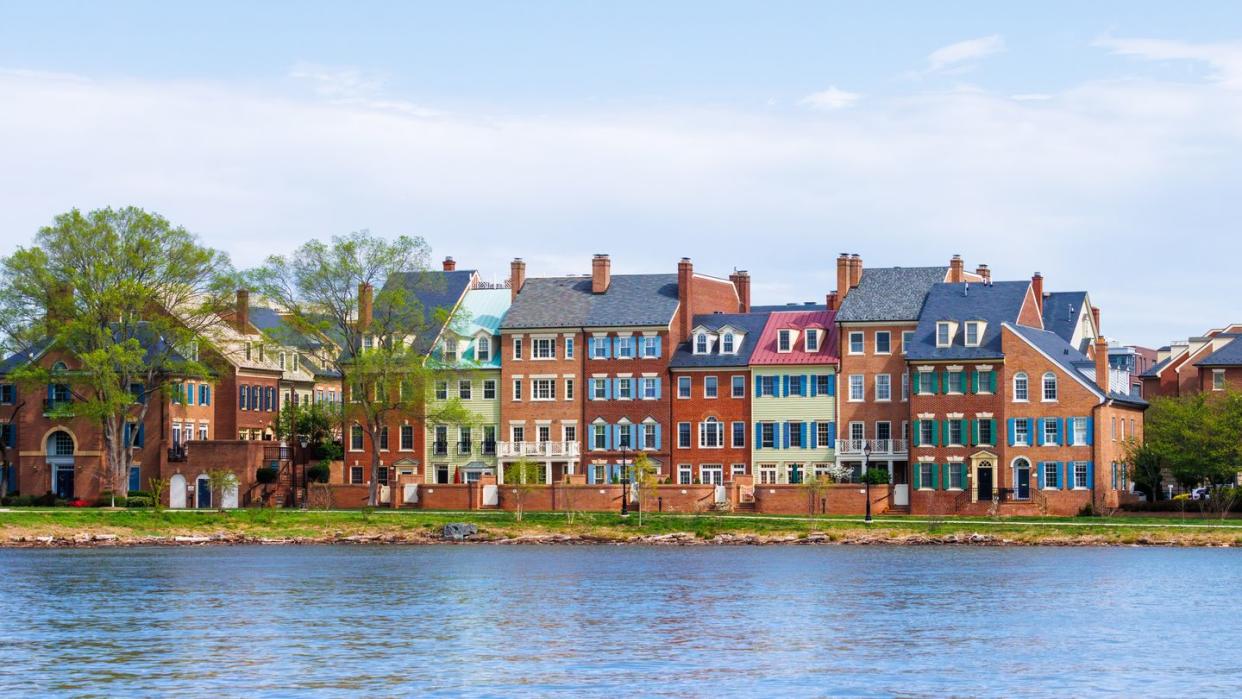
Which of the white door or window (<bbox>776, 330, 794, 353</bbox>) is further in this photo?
the white door

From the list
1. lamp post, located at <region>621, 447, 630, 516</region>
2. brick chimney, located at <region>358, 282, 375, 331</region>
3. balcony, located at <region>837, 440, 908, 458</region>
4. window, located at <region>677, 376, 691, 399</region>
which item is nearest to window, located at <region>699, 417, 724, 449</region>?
window, located at <region>677, 376, 691, 399</region>

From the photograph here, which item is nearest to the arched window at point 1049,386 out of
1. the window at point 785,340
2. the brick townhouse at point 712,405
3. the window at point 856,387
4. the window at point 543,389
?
the window at point 856,387

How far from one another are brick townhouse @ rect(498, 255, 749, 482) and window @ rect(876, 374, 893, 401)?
11.4 m

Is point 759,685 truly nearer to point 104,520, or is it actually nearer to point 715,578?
point 715,578

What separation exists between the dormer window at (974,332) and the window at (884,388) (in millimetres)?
5233

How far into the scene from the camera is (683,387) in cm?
11012

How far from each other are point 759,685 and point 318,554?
4701 centimetres

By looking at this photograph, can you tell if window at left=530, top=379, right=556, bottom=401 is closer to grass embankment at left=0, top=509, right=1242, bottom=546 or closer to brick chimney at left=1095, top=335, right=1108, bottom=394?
grass embankment at left=0, top=509, right=1242, bottom=546

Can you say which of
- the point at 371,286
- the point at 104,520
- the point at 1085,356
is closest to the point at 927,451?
the point at 1085,356

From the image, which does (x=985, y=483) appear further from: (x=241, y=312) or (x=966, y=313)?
(x=241, y=312)

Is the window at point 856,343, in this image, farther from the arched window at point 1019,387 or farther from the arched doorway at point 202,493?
the arched doorway at point 202,493

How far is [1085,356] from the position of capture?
107 metres

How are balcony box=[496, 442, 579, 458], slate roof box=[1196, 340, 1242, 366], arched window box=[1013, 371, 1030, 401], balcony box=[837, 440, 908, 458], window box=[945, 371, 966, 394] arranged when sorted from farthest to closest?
slate roof box=[1196, 340, 1242, 366] < balcony box=[496, 442, 579, 458] < balcony box=[837, 440, 908, 458] < window box=[945, 371, 966, 394] < arched window box=[1013, 371, 1030, 401]

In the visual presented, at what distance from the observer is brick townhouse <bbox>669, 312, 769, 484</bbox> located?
357 ft
